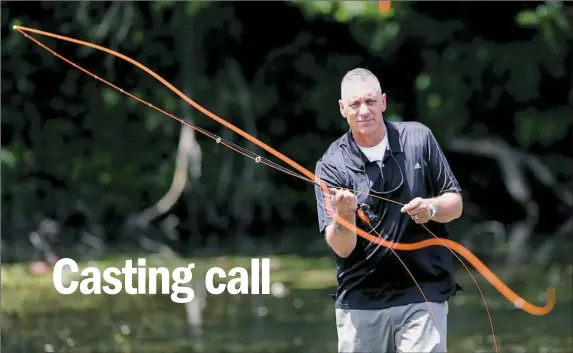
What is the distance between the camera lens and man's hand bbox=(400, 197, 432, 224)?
3900 mm

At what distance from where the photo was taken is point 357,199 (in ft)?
13.3

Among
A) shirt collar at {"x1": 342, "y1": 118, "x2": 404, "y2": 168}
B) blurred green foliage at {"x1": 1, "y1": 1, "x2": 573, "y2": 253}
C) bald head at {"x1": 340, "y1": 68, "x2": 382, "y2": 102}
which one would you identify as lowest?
shirt collar at {"x1": 342, "y1": 118, "x2": 404, "y2": 168}

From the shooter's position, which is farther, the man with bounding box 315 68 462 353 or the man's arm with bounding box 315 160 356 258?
the man with bounding box 315 68 462 353

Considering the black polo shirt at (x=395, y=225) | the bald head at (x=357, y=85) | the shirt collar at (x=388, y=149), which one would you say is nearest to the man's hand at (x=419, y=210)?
the black polo shirt at (x=395, y=225)

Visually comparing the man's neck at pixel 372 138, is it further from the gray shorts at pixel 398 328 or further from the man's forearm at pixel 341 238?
the gray shorts at pixel 398 328

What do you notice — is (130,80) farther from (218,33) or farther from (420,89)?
(420,89)

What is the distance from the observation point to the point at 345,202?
3.87 m

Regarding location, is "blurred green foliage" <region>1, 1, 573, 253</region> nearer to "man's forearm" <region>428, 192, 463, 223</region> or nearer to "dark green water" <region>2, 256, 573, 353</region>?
"dark green water" <region>2, 256, 573, 353</region>

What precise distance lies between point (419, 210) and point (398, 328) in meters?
0.45

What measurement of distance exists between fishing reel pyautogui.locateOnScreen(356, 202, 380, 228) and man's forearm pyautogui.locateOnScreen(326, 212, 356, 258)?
57 millimetres

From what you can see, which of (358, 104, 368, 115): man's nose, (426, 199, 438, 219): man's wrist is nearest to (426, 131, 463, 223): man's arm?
(426, 199, 438, 219): man's wrist

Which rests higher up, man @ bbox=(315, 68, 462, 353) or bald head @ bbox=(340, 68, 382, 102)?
bald head @ bbox=(340, 68, 382, 102)

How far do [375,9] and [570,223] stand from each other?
140 inches

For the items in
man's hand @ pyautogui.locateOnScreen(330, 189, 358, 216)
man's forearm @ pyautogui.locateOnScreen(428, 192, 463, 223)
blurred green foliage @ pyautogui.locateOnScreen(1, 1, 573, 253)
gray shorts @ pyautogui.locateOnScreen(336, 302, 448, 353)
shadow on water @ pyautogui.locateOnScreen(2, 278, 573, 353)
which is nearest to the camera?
man's hand @ pyautogui.locateOnScreen(330, 189, 358, 216)
